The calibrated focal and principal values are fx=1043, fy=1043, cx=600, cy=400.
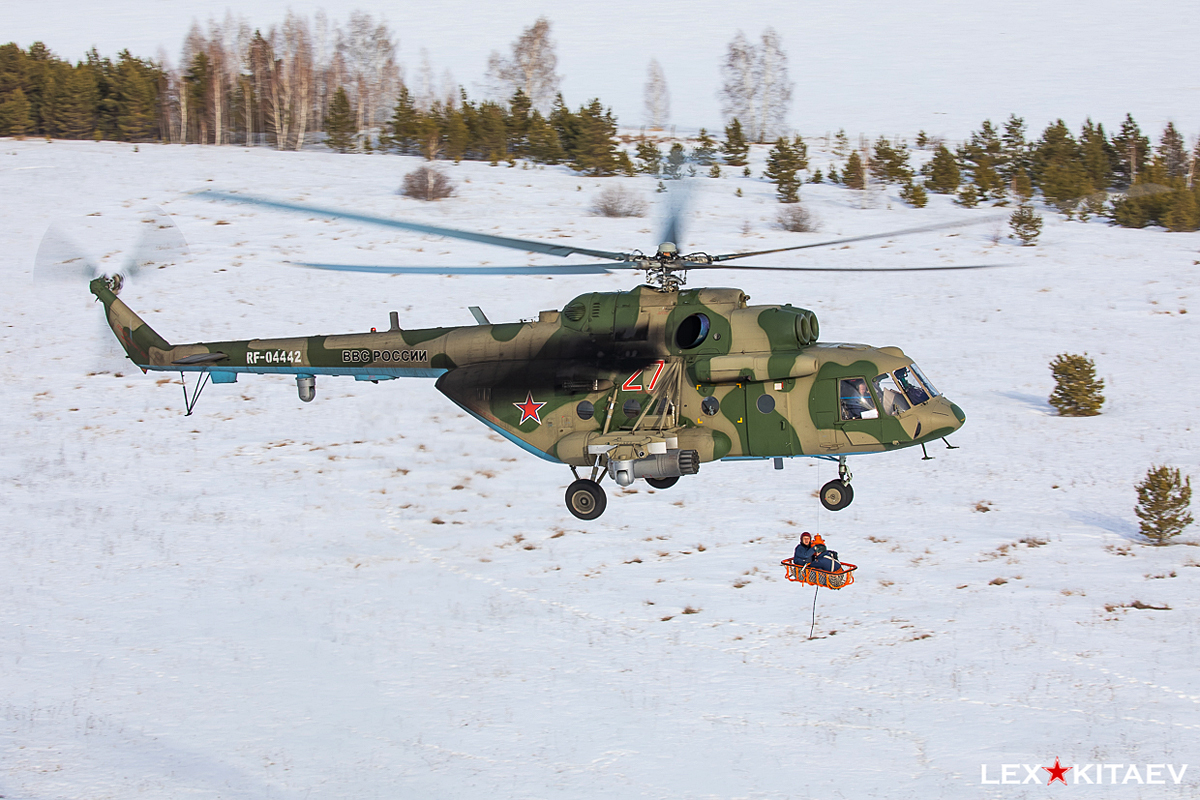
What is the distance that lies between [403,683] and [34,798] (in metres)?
5.62

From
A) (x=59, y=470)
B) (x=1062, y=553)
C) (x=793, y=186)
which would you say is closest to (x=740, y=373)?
(x=1062, y=553)

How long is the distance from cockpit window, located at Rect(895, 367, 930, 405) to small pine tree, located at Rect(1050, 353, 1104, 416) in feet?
48.1

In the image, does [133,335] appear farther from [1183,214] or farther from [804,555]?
[1183,214]

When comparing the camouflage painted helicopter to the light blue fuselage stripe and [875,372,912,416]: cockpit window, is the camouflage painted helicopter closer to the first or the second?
[875,372,912,416]: cockpit window

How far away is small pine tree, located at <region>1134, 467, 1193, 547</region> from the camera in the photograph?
21328 millimetres

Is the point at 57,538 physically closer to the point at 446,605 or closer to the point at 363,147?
the point at 446,605

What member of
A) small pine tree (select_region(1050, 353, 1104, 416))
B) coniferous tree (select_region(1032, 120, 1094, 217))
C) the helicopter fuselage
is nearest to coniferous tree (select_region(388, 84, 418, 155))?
coniferous tree (select_region(1032, 120, 1094, 217))

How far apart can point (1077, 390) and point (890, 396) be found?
15294 mm

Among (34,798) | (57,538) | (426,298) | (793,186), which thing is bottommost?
(34,798)

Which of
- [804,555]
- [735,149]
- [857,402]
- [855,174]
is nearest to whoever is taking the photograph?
[857,402]

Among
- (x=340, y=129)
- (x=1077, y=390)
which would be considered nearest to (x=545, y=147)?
(x=340, y=129)

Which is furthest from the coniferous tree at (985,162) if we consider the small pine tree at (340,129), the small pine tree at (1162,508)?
the small pine tree at (340,129)

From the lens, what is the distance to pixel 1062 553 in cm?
2133

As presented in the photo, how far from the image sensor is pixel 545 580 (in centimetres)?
2088
